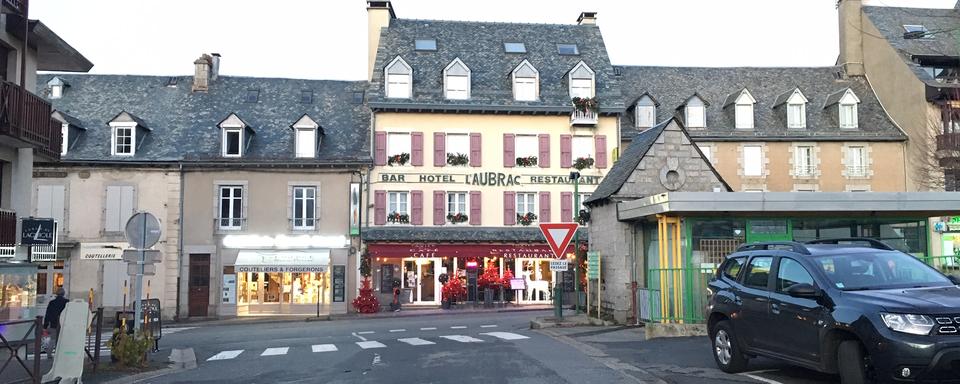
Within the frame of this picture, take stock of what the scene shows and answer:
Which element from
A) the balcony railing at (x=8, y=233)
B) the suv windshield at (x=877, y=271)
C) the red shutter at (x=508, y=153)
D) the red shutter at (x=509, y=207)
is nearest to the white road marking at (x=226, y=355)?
the balcony railing at (x=8, y=233)

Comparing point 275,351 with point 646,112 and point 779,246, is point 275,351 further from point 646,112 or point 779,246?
point 646,112

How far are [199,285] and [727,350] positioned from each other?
27.0m

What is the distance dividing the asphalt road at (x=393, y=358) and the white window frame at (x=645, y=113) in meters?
17.5

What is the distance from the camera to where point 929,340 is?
25.7 feet

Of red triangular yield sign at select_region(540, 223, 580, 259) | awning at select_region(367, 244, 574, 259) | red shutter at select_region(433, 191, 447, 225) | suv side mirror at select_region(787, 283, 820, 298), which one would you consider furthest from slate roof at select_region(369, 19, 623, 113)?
suv side mirror at select_region(787, 283, 820, 298)

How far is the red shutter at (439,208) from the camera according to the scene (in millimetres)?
35156

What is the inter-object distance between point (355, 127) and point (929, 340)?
30.6 metres

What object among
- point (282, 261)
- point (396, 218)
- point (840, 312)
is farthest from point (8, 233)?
point (396, 218)

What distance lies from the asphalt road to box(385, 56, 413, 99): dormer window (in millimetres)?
15257

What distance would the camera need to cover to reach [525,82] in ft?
120

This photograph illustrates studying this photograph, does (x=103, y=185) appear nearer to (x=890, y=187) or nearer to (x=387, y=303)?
(x=387, y=303)

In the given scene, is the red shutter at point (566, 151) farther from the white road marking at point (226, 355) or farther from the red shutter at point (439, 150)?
the white road marking at point (226, 355)

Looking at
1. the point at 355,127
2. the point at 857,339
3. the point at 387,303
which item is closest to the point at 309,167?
the point at 355,127

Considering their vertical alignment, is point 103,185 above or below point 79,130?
below
